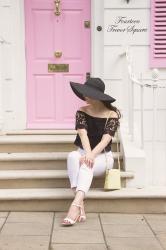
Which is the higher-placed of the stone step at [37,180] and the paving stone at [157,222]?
the stone step at [37,180]

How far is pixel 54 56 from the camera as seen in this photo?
6.02m

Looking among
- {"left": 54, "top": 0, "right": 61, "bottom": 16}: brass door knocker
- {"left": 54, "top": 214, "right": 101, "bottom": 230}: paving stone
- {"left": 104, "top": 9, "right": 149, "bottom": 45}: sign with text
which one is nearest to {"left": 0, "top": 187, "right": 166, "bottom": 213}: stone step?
{"left": 54, "top": 214, "right": 101, "bottom": 230}: paving stone

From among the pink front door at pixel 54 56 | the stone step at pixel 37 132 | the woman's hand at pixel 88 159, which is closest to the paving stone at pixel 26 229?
the woman's hand at pixel 88 159

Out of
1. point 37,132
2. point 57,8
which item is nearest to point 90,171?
point 37,132

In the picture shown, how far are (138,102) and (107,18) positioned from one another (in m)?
1.23

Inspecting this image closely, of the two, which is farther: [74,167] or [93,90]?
[93,90]

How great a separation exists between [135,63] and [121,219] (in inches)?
96.2

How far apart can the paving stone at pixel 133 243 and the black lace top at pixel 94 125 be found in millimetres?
1071

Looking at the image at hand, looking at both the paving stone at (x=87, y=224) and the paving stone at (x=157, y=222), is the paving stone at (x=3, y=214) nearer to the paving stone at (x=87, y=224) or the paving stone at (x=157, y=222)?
the paving stone at (x=87, y=224)

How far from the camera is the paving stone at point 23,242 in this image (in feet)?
11.1

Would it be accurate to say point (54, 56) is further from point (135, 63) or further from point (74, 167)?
point (74, 167)

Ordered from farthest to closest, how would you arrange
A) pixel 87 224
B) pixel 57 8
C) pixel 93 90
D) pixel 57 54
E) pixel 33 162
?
pixel 57 54, pixel 57 8, pixel 33 162, pixel 93 90, pixel 87 224

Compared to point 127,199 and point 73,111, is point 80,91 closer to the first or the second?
Result: point 127,199

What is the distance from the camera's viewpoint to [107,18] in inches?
226
